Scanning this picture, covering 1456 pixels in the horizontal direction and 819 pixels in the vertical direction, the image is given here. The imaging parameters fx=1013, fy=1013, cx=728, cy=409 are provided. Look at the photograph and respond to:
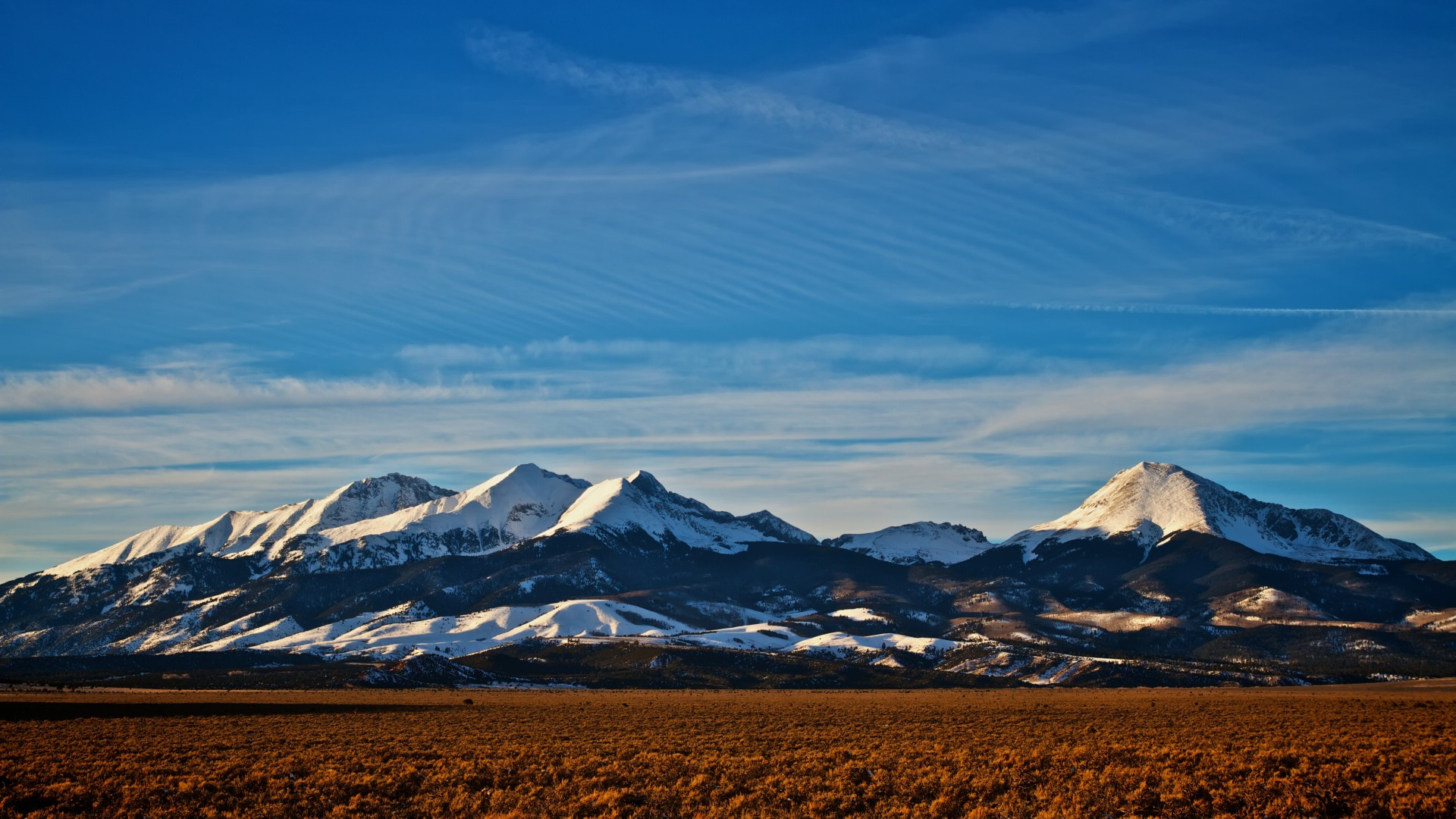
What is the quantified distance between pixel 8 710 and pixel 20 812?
60263mm

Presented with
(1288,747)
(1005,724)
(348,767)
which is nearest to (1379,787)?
(1288,747)

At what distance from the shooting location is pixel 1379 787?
40.3 meters

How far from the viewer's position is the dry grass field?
37.1 metres

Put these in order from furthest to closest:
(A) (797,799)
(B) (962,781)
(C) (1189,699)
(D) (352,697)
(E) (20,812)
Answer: (D) (352,697) < (C) (1189,699) < (B) (962,781) < (A) (797,799) < (E) (20,812)

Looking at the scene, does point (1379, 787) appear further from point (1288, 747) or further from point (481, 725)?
point (481, 725)

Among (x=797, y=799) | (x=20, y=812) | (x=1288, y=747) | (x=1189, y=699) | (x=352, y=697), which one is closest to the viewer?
(x=20, y=812)

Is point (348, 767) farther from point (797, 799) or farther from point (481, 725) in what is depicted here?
point (481, 725)

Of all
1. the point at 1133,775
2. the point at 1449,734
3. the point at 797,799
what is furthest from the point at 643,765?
the point at 1449,734

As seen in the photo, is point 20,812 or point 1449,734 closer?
point 20,812

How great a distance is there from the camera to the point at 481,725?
76062 mm

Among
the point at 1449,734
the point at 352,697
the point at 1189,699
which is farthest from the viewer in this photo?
the point at 352,697

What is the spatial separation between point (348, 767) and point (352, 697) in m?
→ 98.0

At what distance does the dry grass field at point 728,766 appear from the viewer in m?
37.1

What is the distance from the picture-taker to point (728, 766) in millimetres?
47000
